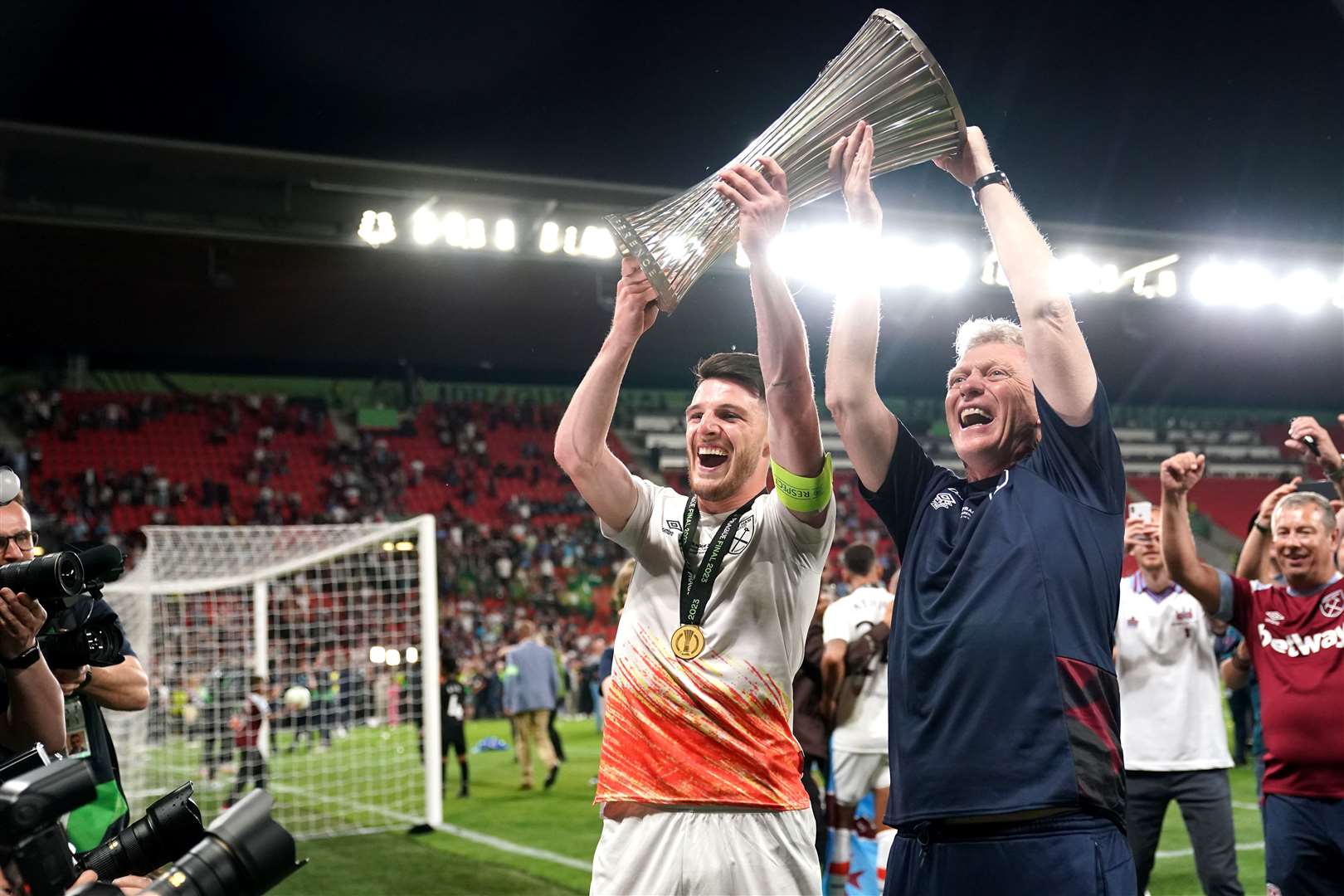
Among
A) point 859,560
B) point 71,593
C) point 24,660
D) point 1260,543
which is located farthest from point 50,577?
point 859,560

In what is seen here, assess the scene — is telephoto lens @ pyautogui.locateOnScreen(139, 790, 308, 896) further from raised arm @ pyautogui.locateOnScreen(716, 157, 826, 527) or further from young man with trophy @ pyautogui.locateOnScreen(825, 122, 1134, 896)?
raised arm @ pyautogui.locateOnScreen(716, 157, 826, 527)

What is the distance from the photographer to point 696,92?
31.2 ft

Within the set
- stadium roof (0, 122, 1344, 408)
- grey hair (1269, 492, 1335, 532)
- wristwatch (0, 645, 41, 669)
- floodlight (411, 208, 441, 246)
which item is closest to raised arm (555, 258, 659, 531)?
wristwatch (0, 645, 41, 669)

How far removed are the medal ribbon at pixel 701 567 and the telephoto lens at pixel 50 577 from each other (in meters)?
1.43

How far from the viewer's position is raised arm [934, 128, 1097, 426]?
236 cm

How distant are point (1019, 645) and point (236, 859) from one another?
4.70 ft

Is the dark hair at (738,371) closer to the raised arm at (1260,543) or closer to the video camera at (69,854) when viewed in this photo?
the video camera at (69,854)

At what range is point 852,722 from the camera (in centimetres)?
704

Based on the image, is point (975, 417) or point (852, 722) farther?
point (852, 722)

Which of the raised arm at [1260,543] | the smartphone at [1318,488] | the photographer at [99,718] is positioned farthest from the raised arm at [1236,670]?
the photographer at [99,718]

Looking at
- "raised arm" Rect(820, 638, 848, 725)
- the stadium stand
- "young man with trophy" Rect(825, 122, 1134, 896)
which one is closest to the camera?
"young man with trophy" Rect(825, 122, 1134, 896)

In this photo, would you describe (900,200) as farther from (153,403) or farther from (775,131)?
(153,403)

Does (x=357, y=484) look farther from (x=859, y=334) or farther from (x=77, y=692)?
(x=859, y=334)

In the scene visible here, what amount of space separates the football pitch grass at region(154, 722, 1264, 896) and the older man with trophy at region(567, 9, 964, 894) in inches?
157
